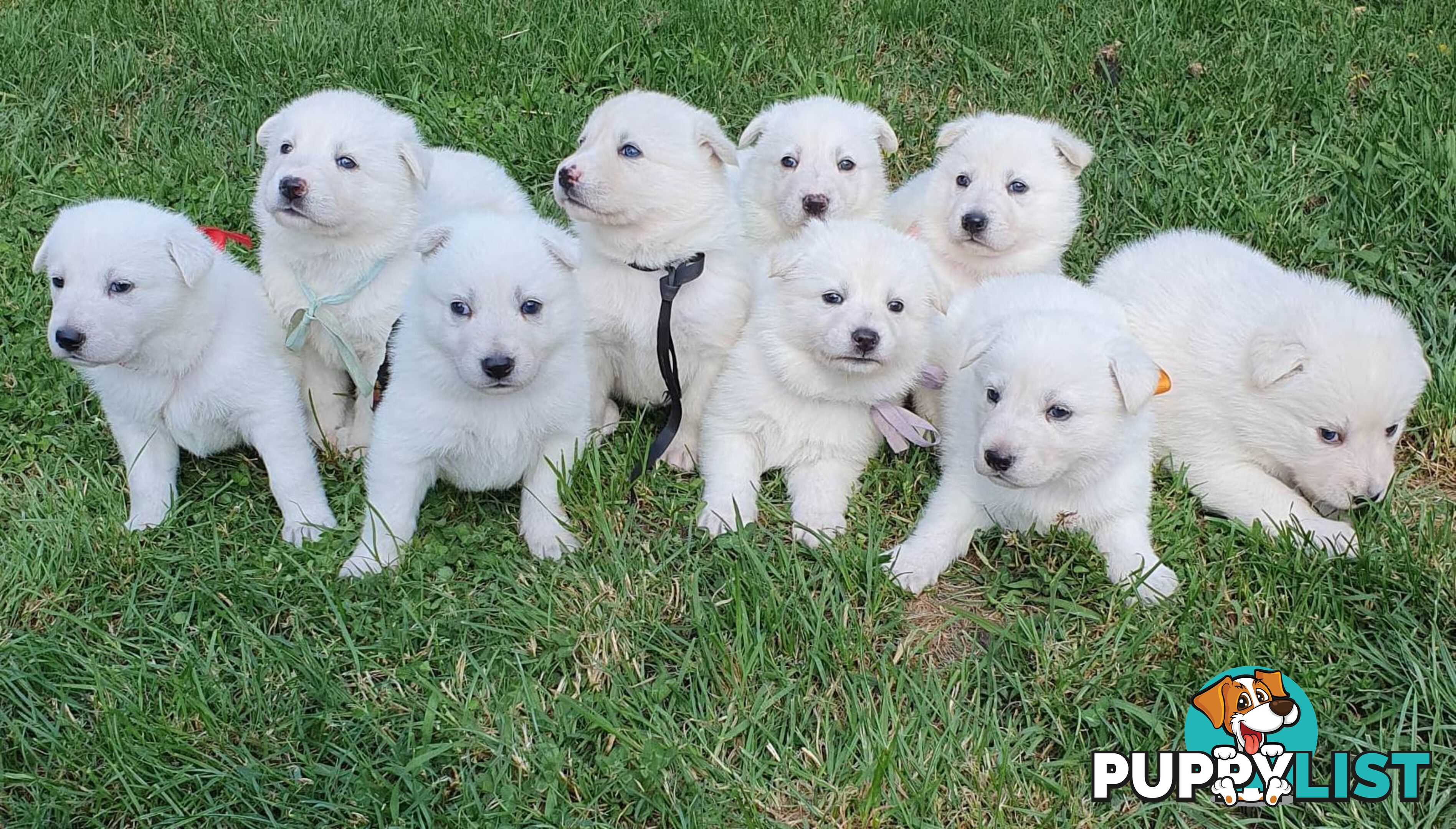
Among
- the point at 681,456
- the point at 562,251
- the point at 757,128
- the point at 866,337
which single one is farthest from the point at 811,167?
the point at 562,251

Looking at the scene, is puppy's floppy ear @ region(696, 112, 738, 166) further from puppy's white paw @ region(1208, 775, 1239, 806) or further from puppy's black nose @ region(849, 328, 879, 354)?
puppy's white paw @ region(1208, 775, 1239, 806)

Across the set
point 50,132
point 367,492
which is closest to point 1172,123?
point 367,492

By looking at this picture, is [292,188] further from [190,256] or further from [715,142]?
[715,142]

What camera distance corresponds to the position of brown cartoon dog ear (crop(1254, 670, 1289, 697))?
3375 millimetres

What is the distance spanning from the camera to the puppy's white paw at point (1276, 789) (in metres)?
3.13

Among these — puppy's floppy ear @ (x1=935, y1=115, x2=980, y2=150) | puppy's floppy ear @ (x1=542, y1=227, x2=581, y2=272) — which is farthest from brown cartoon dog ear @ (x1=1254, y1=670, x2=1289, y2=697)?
puppy's floppy ear @ (x1=935, y1=115, x2=980, y2=150)

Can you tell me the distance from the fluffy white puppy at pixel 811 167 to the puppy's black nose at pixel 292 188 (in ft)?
5.59

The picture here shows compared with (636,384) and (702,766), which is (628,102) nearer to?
(636,384)

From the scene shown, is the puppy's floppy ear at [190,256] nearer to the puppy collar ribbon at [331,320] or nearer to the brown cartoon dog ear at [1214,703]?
the puppy collar ribbon at [331,320]

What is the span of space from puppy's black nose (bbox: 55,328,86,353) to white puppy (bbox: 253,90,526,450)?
75 centimetres

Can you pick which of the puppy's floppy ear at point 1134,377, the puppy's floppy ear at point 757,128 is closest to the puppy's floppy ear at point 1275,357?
the puppy's floppy ear at point 1134,377

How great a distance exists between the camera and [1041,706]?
3396 millimetres

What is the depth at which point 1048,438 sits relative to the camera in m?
3.60

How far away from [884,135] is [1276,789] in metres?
2.99
